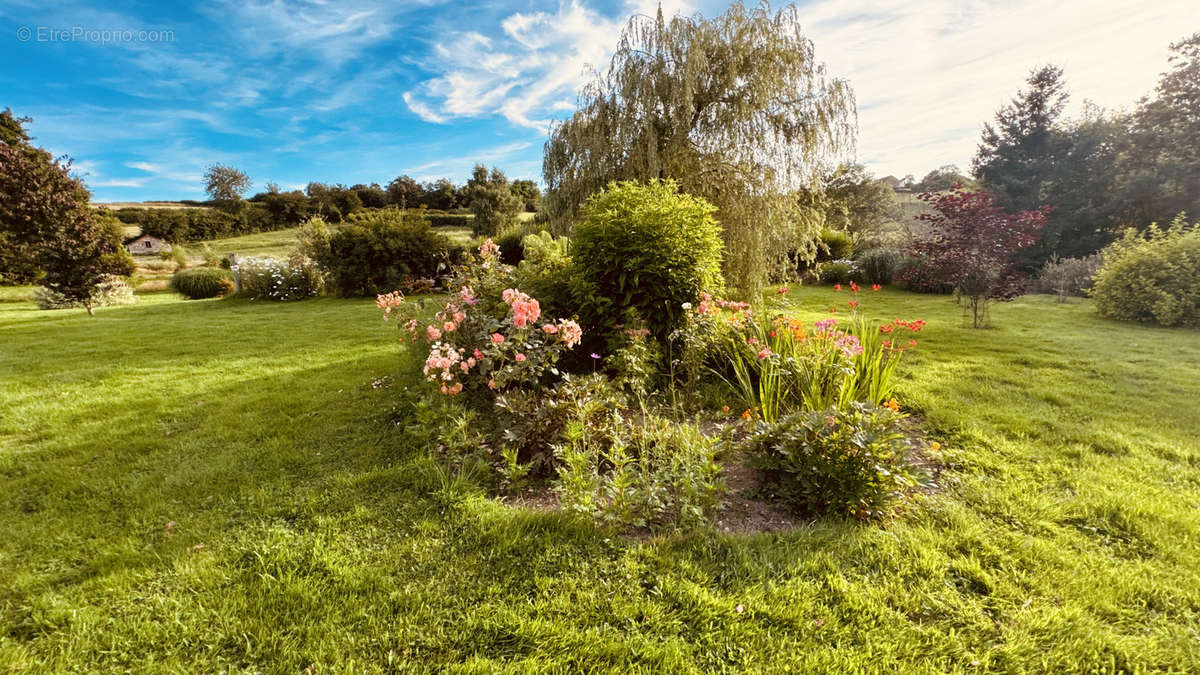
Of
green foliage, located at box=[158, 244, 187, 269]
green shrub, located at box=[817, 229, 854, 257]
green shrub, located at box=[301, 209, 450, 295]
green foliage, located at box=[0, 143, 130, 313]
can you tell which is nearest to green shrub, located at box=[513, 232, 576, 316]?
green shrub, located at box=[301, 209, 450, 295]

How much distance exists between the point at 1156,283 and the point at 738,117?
7972mm

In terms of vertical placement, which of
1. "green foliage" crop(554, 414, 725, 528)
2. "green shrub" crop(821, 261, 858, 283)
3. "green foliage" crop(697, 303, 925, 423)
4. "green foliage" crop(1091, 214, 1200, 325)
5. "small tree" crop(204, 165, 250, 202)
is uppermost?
"small tree" crop(204, 165, 250, 202)

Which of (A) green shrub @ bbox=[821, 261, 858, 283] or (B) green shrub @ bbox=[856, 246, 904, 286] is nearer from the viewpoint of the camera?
(B) green shrub @ bbox=[856, 246, 904, 286]

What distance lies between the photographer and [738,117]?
7.45 meters

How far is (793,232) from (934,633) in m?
7.13

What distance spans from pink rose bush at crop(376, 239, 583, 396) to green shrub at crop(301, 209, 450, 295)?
839 centimetres

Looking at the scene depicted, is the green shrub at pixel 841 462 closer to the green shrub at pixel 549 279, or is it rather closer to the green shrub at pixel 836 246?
the green shrub at pixel 549 279

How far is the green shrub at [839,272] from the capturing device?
14.2m

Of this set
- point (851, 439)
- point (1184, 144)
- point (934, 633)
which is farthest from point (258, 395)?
point (1184, 144)

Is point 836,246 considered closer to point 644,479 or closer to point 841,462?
→ point 841,462

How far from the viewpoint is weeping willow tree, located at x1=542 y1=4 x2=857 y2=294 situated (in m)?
7.33

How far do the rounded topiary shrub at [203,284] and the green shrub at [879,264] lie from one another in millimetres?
20608

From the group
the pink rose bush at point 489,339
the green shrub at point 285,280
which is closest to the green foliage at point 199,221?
the green shrub at point 285,280

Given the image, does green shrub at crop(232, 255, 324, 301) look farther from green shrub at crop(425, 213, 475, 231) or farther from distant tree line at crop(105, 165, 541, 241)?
green shrub at crop(425, 213, 475, 231)
